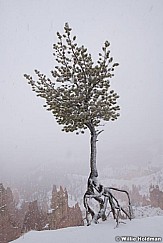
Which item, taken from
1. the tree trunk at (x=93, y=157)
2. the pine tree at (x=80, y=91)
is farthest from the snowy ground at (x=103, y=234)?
the pine tree at (x=80, y=91)

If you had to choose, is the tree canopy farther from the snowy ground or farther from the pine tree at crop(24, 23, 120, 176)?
the snowy ground

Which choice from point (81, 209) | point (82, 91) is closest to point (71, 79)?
point (82, 91)

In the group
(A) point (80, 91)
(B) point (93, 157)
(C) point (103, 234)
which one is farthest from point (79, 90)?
(C) point (103, 234)

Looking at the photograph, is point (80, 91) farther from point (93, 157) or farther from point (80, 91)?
point (93, 157)

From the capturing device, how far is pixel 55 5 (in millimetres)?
3346

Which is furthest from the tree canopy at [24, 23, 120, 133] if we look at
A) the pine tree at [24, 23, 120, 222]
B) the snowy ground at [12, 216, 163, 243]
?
the snowy ground at [12, 216, 163, 243]

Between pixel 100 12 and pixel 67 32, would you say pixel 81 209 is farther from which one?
pixel 100 12

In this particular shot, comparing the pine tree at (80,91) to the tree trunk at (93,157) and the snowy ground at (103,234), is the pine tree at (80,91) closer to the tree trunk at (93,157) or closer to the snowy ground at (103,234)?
the tree trunk at (93,157)

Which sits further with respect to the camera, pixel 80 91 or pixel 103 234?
pixel 80 91

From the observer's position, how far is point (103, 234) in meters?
1.45

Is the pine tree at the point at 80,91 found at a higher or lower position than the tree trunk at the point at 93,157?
higher

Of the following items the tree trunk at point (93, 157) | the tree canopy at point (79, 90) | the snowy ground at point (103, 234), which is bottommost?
the snowy ground at point (103, 234)

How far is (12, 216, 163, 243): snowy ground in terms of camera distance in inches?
54.6

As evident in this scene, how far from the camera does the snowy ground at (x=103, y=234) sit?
1.39m
